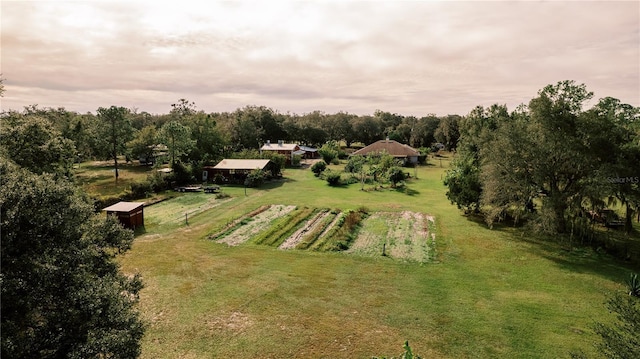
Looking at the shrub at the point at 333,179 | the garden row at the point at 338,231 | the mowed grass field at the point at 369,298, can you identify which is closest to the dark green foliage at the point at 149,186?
the mowed grass field at the point at 369,298

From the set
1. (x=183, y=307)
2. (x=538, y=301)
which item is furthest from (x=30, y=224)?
(x=538, y=301)

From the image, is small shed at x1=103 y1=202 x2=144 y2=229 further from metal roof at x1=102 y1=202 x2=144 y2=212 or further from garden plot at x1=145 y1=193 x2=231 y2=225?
garden plot at x1=145 y1=193 x2=231 y2=225

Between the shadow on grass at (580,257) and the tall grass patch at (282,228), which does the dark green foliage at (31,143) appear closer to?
the tall grass patch at (282,228)

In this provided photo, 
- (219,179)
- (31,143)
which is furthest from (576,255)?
(219,179)

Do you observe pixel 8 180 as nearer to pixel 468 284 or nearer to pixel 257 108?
pixel 468 284

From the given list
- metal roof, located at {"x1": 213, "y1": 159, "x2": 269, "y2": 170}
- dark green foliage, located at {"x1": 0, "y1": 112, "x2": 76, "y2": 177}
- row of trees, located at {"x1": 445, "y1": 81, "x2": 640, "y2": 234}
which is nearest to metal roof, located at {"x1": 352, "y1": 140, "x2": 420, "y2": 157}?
metal roof, located at {"x1": 213, "y1": 159, "x2": 269, "y2": 170}

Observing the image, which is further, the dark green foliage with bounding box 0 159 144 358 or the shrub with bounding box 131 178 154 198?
the shrub with bounding box 131 178 154 198

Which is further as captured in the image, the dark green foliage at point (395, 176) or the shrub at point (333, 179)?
the shrub at point (333, 179)
